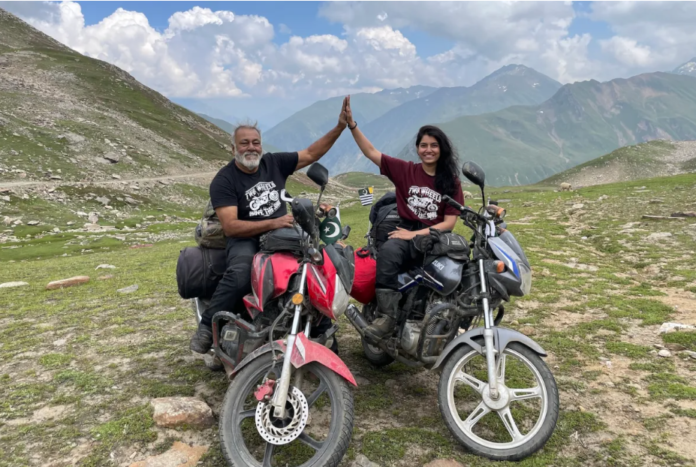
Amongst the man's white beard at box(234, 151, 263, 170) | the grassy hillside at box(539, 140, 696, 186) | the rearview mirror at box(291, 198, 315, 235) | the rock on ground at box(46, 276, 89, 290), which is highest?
the grassy hillside at box(539, 140, 696, 186)

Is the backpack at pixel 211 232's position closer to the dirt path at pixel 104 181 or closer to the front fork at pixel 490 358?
the front fork at pixel 490 358

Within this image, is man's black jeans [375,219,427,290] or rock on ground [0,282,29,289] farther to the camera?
rock on ground [0,282,29,289]

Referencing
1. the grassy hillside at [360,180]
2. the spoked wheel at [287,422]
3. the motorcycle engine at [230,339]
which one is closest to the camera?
the spoked wheel at [287,422]

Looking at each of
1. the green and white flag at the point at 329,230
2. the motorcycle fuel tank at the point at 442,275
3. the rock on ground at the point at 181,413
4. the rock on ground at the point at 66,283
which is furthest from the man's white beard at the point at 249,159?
the rock on ground at the point at 66,283

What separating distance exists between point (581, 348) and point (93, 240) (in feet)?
82.8

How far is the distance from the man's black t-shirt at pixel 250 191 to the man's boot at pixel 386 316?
1.50 metres

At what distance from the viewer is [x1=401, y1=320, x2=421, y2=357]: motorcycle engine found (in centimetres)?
409

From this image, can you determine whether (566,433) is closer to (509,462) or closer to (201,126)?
(509,462)

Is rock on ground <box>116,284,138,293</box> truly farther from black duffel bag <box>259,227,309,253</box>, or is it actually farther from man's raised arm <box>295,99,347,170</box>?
black duffel bag <box>259,227,309,253</box>

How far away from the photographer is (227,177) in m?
4.39

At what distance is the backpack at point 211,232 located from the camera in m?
4.48

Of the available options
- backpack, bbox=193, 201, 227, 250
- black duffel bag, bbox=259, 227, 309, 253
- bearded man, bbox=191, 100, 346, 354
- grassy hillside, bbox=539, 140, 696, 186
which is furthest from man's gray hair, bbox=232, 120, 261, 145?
grassy hillside, bbox=539, 140, 696, 186

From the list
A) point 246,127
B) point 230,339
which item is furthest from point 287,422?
point 246,127

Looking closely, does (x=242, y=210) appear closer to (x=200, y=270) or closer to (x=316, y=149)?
(x=200, y=270)
